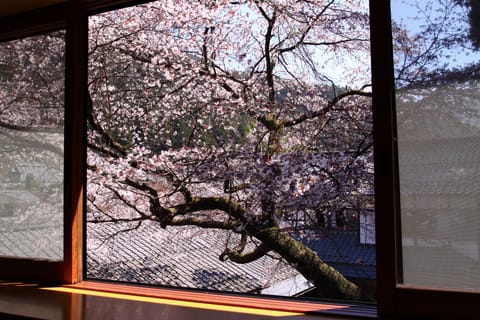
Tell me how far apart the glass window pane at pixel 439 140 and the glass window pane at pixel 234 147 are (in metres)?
1.70

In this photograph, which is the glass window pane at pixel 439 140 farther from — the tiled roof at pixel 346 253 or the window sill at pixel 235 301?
the tiled roof at pixel 346 253

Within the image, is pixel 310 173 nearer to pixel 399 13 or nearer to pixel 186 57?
pixel 186 57

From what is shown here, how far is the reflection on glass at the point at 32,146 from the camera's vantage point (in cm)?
228

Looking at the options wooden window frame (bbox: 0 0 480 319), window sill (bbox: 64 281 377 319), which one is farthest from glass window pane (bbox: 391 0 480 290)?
window sill (bbox: 64 281 377 319)

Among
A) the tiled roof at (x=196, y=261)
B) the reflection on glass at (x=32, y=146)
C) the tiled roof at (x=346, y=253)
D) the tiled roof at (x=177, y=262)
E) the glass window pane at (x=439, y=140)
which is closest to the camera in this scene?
the glass window pane at (x=439, y=140)

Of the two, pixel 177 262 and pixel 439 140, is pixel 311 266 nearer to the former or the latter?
pixel 177 262

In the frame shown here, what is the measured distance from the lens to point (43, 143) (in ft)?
7.64

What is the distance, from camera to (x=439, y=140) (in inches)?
58.1

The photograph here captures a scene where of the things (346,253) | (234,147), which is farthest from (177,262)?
(346,253)

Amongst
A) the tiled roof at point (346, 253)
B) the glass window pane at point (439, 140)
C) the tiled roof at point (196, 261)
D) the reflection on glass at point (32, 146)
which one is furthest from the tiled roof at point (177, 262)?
the glass window pane at point (439, 140)

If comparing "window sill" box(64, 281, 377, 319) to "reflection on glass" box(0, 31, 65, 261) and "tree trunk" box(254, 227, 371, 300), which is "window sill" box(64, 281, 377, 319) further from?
"tree trunk" box(254, 227, 371, 300)

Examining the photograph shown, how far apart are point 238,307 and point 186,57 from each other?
254 centimetres

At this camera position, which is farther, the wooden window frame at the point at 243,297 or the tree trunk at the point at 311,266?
the tree trunk at the point at 311,266

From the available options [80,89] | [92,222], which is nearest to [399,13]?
[80,89]
